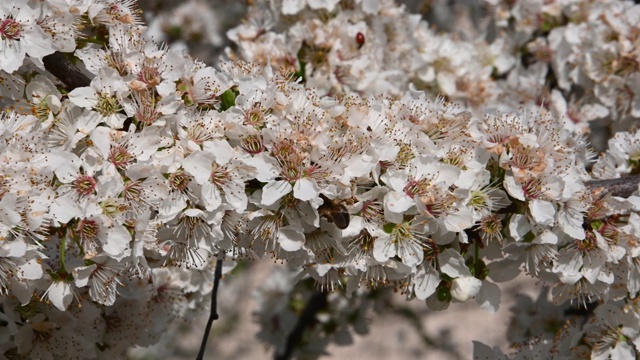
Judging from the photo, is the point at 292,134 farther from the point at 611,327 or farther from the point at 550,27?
the point at 550,27

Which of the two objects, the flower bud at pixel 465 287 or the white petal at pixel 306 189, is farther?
the flower bud at pixel 465 287

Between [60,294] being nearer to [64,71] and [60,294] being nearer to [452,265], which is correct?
[64,71]

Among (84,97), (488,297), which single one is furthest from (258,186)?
(488,297)

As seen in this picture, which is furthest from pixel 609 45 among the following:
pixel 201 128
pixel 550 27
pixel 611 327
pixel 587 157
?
pixel 201 128

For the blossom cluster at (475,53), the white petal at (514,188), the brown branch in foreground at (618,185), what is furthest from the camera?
the blossom cluster at (475,53)

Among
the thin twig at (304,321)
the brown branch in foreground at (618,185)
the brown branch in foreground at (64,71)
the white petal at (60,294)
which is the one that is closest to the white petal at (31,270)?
the white petal at (60,294)

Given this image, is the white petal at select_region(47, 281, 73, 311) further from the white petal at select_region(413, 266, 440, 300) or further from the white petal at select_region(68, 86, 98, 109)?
the white petal at select_region(413, 266, 440, 300)

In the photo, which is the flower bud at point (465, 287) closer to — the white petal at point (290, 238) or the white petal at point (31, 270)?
the white petal at point (290, 238)
